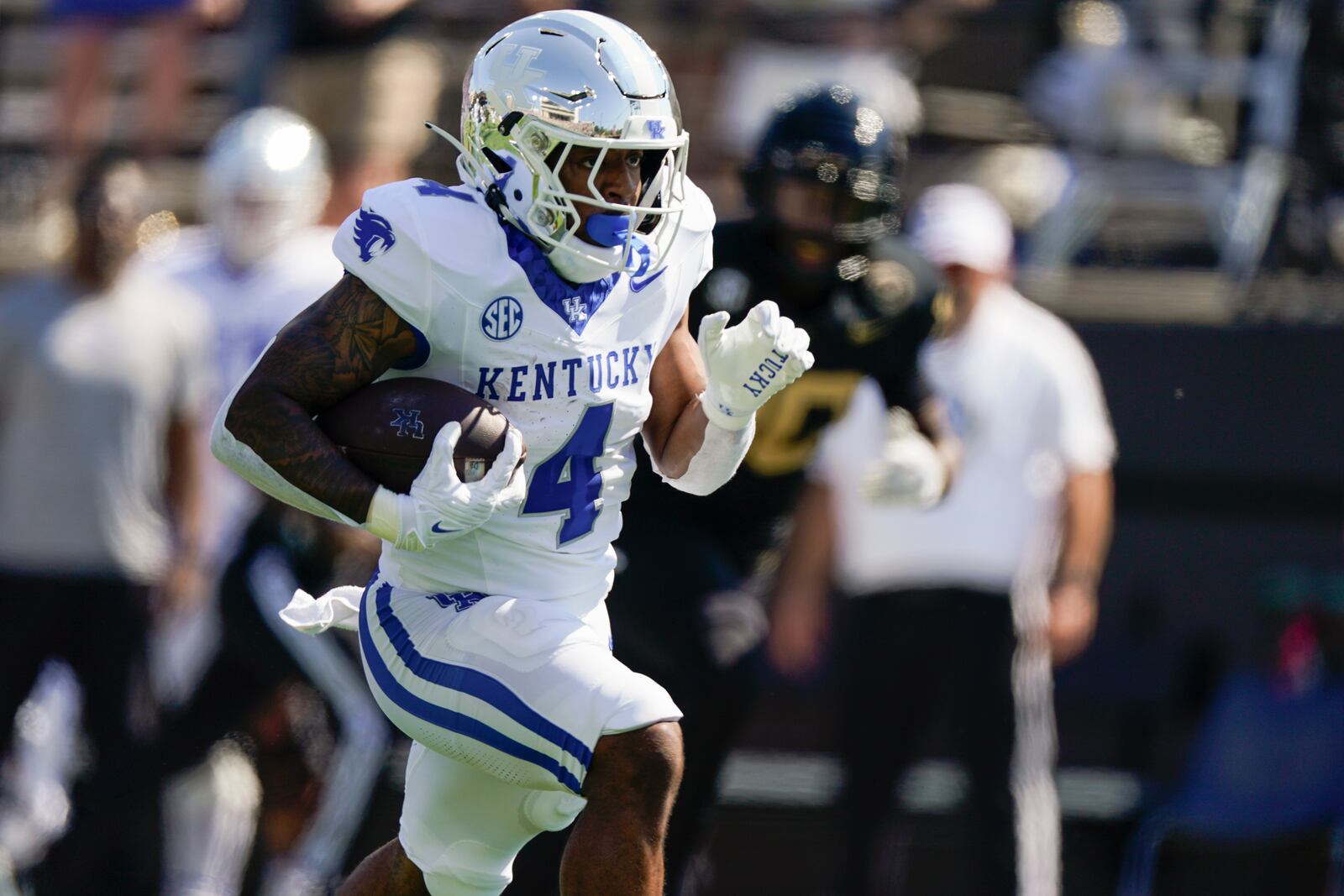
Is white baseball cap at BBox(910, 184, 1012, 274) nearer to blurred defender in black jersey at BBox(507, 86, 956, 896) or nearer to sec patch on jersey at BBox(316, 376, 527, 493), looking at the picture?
blurred defender in black jersey at BBox(507, 86, 956, 896)

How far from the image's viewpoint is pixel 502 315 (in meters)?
3.40

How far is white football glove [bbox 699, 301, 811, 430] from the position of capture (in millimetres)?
3475

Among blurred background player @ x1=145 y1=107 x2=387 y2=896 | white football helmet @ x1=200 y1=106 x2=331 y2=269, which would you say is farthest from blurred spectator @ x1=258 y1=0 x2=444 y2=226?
white football helmet @ x1=200 y1=106 x2=331 y2=269

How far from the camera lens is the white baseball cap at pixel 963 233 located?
6.35 m

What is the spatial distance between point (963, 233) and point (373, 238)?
10.7 feet

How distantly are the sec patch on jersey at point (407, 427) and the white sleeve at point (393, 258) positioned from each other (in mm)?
109

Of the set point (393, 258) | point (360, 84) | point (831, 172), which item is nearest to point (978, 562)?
point (831, 172)

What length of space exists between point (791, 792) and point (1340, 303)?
233cm

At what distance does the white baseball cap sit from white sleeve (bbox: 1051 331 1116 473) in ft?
1.10

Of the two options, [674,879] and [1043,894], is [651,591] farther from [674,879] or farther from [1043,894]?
[1043,894]

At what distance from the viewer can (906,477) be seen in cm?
487

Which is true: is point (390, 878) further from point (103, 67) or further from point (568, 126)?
point (103, 67)

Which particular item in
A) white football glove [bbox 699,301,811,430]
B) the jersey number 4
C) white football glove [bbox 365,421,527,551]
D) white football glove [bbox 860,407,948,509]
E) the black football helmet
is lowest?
white football glove [bbox 860,407,948,509]

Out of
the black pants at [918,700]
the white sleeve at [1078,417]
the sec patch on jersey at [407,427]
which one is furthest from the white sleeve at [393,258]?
the white sleeve at [1078,417]
